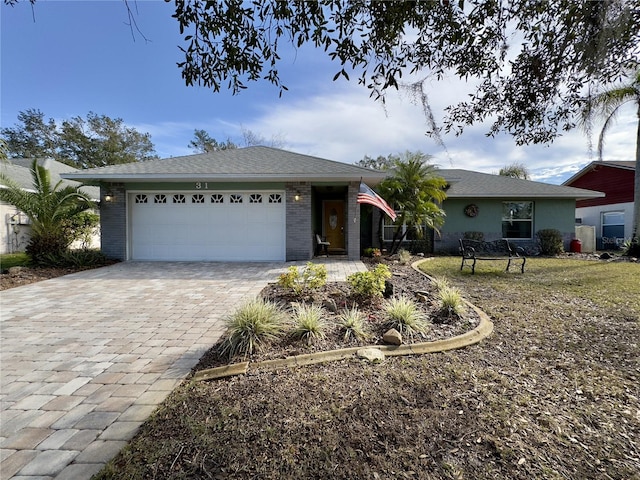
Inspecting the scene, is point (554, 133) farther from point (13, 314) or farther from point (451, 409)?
point (13, 314)

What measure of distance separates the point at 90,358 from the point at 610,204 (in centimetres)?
2555

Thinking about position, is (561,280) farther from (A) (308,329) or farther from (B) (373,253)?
(A) (308,329)

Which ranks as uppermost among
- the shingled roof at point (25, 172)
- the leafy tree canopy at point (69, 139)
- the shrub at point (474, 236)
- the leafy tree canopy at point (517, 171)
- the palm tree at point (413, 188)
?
the leafy tree canopy at point (69, 139)

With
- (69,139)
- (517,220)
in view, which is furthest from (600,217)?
(69,139)

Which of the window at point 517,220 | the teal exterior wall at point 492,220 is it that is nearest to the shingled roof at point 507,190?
the teal exterior wall at point 492,220

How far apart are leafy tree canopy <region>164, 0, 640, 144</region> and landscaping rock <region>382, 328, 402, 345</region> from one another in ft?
8.83

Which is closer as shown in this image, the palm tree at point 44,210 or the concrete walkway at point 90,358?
the concrete walkway at point 90,358

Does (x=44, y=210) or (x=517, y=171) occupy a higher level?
(x=517, y=171)

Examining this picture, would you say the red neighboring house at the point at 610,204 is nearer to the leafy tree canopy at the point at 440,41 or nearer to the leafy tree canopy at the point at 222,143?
the leafy tree canopy at the point at 440,41

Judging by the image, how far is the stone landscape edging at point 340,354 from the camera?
307 centimetres

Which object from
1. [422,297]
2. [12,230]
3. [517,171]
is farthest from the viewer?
[517,171]

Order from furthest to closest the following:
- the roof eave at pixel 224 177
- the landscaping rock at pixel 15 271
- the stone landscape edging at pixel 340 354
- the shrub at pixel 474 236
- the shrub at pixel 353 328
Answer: the shrub at pixel 474 236
the roof eave at pixel 224 177
the landscaping rock at pixel 15 271
the shrub at pixel 353 328
the stone landscape edging at pixel 340 354

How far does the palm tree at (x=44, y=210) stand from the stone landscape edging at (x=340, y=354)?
983cm

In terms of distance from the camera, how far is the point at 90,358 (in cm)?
352
